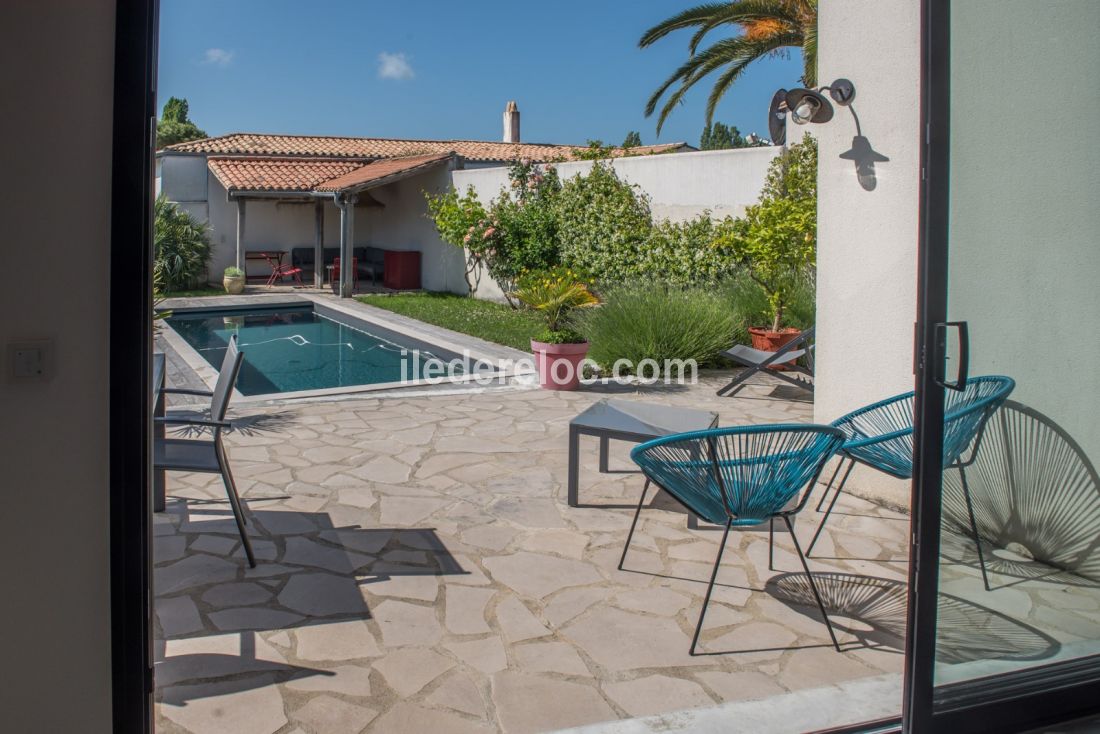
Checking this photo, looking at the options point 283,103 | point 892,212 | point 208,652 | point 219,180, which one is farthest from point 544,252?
point 283,103

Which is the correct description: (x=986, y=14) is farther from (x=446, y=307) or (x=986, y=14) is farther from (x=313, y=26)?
(x=313, y=26)

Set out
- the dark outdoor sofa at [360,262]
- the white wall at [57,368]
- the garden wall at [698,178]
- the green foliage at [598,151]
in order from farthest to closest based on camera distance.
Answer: the dark outdoor sofa at [360,262]
the green foliage at [598,151]
the garden wall at [698,178]
the white wall at [57,368]

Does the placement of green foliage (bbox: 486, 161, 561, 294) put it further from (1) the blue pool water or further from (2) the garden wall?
(1) the blue pool water

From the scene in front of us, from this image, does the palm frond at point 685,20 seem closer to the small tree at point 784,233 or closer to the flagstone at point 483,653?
the small tree at point 784,233

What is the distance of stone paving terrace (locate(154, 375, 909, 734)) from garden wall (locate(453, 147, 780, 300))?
6291mm

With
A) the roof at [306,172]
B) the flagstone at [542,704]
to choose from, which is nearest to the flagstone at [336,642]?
the flagstone at [542,704]

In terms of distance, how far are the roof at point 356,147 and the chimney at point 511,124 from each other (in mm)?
1104

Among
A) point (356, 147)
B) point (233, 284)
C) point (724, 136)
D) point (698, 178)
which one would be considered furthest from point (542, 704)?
point (724, 136)

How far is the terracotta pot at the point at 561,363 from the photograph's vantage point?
28.4ft

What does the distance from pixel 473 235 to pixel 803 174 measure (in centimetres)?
758

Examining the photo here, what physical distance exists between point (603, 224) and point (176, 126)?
105ft

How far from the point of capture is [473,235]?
16609mm

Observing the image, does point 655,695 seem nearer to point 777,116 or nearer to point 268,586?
point 268,586

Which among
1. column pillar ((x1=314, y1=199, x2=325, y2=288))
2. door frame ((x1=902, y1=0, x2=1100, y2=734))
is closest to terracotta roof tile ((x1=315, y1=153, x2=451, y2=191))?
column pillar ((x1=314, y1=199, x2=325, y2=288))
